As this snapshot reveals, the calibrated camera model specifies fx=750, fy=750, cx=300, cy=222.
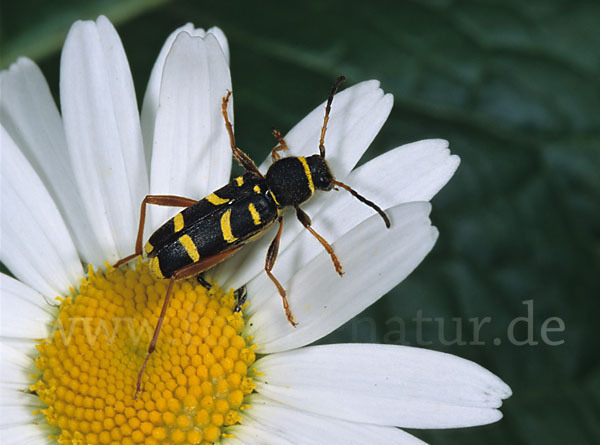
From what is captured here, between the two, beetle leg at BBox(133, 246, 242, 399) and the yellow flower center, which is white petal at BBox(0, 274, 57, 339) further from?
beetle leg at BBox(133, 246, 242, 399)

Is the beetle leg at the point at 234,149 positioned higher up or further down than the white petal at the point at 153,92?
further down

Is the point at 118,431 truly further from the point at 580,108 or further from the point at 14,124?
the point at 580,108

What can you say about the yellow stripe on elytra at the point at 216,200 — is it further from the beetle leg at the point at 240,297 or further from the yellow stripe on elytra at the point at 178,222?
the beetle leg at the point at 240,297

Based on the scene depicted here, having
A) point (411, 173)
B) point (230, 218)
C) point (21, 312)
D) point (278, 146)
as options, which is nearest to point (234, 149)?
point (278, 146)

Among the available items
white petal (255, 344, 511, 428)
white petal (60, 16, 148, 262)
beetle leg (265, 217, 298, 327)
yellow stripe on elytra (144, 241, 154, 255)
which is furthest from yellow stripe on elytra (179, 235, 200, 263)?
white petal (255, 344, 511, 428)

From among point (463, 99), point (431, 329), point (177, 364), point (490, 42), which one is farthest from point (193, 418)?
point (490, 42)

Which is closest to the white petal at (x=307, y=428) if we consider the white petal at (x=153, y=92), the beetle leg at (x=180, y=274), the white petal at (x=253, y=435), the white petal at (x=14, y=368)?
the white petal at (x=253, y=435)

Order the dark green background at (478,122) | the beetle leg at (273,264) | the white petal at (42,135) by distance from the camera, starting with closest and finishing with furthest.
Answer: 1. the beetle leg at (273,264)
2. the white petal at (42,135)
3. the dark green background at (478,122)
